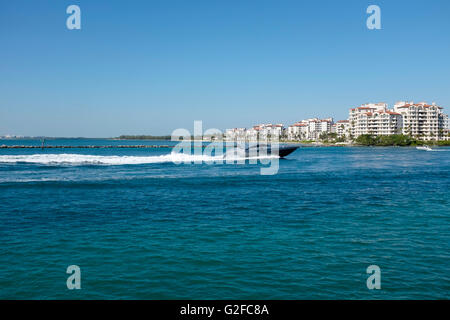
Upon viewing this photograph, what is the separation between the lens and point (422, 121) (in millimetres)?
147250

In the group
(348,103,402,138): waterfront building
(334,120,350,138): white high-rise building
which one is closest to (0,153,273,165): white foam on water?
(348,103,402,138): waterfront building

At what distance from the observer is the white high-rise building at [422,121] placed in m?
143

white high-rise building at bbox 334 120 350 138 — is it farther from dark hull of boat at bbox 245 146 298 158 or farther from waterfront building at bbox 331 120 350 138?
dark hull of boat at bbox 245 146 298 158

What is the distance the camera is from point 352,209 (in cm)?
1747

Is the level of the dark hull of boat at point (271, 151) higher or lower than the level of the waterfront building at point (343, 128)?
lower

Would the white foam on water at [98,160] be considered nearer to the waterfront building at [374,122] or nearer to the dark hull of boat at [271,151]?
the dark hull of boat at [271,151]

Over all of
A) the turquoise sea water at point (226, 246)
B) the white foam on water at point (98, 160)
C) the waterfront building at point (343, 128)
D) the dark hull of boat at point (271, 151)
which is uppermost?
the waterfront building at point (343, 128)

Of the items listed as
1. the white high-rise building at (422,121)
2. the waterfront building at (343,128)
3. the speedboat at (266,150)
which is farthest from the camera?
the waterfront building at (343,128)

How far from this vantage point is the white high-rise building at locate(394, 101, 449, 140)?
143250 millimetres

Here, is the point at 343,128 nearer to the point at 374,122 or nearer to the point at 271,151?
the point at 374,122

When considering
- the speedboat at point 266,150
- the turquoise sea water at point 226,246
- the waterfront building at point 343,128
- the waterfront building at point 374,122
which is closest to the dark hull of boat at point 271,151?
the speedboat at point 266,150
